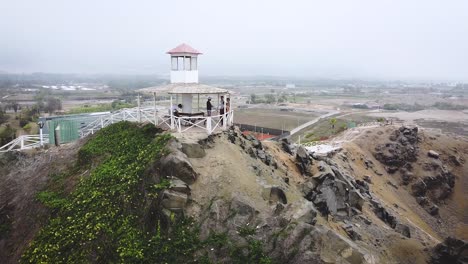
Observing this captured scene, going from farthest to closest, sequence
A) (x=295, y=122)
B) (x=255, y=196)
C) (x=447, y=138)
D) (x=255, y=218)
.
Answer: (x=295, y=122), (x=447, y=138), (x=255, y=196), (x=255, y=218)

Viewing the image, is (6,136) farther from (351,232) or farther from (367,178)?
(351,232)

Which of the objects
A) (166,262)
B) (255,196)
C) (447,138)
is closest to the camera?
(166,262)

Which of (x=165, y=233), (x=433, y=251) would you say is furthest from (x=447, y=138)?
(x=165, y=233)

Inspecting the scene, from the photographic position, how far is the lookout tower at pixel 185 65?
19.9 metres

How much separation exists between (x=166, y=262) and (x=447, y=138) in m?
47.5

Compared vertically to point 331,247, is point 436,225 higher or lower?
lower

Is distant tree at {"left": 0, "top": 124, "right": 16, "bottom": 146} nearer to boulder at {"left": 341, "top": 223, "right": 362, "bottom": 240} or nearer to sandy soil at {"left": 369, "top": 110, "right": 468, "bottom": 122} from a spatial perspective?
boulder at {"left": 341, "top": 223, "right": 362, "bottom": 240}

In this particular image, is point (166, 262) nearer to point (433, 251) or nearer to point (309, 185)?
point (309, 185)

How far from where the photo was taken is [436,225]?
32844 mm

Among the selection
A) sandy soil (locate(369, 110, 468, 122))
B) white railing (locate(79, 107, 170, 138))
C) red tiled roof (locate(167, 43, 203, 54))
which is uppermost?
red tiled roof (locate(167, 43, 203, 54))

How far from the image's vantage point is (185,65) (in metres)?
20.2

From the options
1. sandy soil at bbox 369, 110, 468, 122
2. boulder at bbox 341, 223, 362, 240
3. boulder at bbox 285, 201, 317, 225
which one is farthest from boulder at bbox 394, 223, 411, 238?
sandy soil at bbox 369, 110, 468, 122

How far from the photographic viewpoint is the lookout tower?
1992cm

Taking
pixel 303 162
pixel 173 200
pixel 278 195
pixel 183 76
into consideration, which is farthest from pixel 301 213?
pixel 303 162
